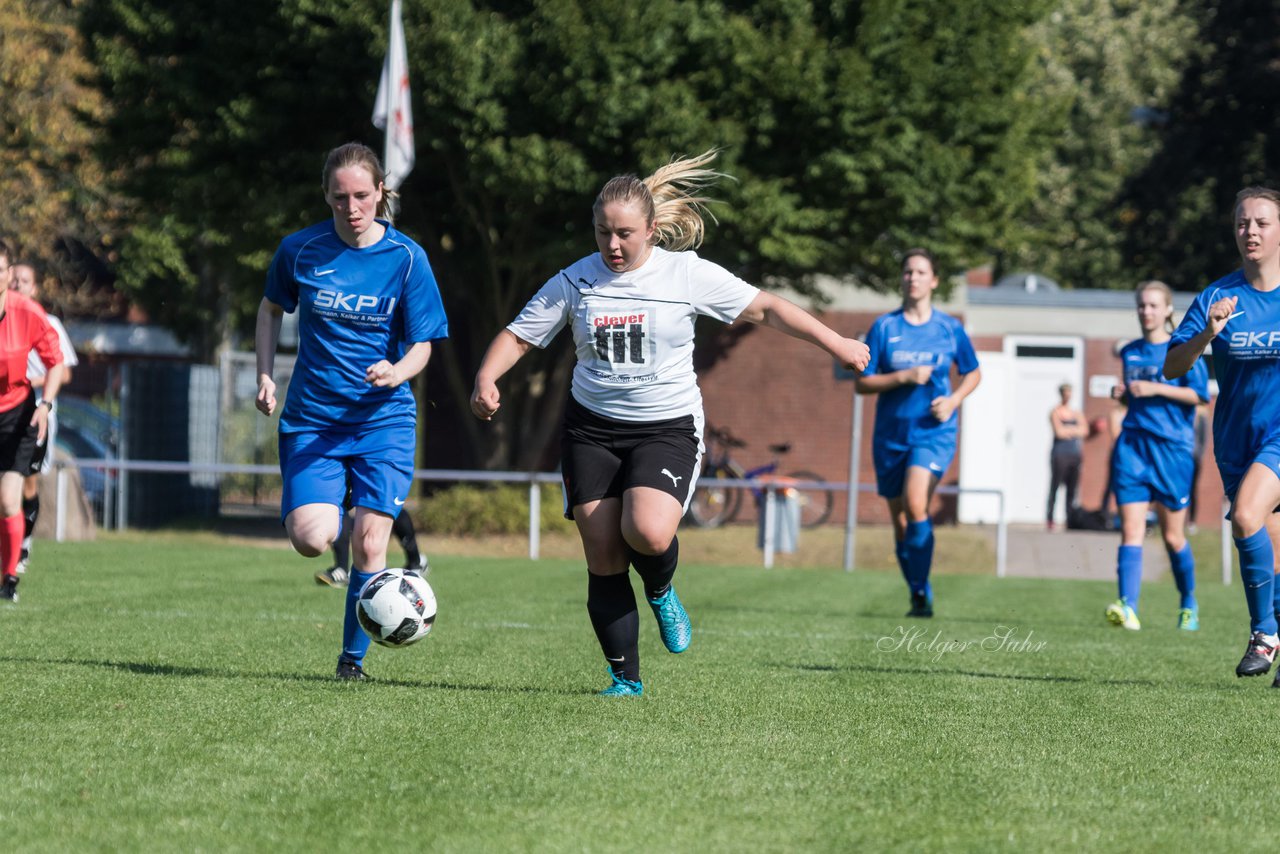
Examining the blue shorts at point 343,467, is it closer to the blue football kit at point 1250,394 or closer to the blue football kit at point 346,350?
the blue football kit at point 346,350

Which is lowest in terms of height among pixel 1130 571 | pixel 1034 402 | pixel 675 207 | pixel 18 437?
pixel 1130 571

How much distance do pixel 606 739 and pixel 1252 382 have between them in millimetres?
3761

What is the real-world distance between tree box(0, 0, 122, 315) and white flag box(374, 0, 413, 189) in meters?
11.8

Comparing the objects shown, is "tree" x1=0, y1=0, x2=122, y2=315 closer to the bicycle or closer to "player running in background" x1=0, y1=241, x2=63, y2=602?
the bicycle

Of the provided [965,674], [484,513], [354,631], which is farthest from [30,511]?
[484,513]

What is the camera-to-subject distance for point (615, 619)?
6539 mm

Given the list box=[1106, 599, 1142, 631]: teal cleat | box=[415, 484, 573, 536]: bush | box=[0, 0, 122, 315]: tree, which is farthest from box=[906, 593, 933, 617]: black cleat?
box=[0, 0, 122, 315]: tree

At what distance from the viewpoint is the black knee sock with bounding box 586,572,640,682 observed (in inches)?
257

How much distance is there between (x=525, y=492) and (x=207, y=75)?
696cm

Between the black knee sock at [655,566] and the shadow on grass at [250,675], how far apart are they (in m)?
0.52

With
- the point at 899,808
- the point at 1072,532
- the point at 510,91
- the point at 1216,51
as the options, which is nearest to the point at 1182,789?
the point at 899,808

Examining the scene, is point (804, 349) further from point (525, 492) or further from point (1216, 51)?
point (1216, 51)

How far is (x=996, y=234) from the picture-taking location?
22859mm

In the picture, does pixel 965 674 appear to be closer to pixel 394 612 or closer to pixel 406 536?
pixel 394 612
